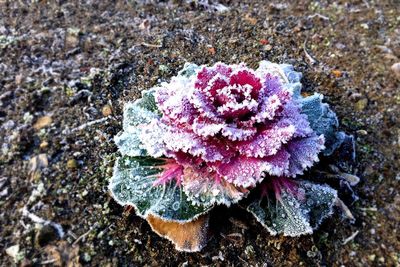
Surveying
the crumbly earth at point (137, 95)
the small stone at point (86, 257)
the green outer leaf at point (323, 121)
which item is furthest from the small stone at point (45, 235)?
the green outer leaf at point (323, 121)

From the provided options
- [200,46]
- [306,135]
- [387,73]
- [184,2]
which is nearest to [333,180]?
[306,135]

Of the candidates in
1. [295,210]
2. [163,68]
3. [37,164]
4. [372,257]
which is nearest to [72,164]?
[37,164]

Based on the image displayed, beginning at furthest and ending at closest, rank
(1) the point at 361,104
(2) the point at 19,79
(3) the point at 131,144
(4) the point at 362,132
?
1. (2) the point at 19,79
2. (1) the point at 361,104
3. (4) the point at 362,132
4. (3) the point at 131,144

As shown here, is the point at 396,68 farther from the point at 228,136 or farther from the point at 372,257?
the point at 228,136

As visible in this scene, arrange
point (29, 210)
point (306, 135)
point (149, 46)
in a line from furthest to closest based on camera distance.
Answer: point (149, 46)
point (29, 210)
point (306, 135)

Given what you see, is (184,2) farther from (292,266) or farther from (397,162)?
(292,266)

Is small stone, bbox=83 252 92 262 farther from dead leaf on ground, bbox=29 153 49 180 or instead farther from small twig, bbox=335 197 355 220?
small twig, bbox=335 197 355 220

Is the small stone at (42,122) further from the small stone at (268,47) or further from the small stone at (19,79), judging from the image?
the small stone at (268,47)
